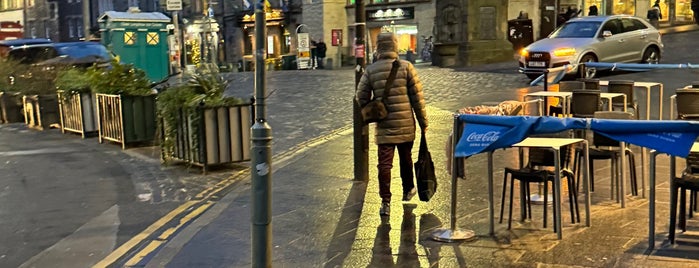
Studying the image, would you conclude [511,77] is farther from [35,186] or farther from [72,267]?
[72,267]

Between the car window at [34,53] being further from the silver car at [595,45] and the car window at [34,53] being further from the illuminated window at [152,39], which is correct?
the silver car at [595,45]

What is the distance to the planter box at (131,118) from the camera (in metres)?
13.1

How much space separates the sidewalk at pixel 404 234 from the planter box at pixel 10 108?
11891 mm

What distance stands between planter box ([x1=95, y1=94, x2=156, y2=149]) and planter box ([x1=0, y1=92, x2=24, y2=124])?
651 cm

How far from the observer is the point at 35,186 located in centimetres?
1029

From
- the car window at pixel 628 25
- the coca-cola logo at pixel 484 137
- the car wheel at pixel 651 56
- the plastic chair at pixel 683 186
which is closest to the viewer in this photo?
the plastic chair at pixel 683 186

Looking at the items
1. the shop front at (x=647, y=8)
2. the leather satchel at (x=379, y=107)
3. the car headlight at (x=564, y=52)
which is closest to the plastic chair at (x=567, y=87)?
the leather satchel at (x=379, y=107)

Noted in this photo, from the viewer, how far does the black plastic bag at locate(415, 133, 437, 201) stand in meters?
7.56

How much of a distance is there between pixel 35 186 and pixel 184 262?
15.6 feet

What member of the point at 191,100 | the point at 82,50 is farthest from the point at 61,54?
the point at 191,100

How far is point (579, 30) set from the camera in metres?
19.5

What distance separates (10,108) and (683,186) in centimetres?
1684

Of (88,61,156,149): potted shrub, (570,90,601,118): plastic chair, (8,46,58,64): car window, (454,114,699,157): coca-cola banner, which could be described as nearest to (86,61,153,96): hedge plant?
(88,61,156,149): potted shrub

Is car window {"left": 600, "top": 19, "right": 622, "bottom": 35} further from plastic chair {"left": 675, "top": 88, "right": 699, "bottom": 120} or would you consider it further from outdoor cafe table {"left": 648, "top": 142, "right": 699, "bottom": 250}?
outdoor cafe table {"left": 648, "top": 142, "right": 699, "bottom": 250}
